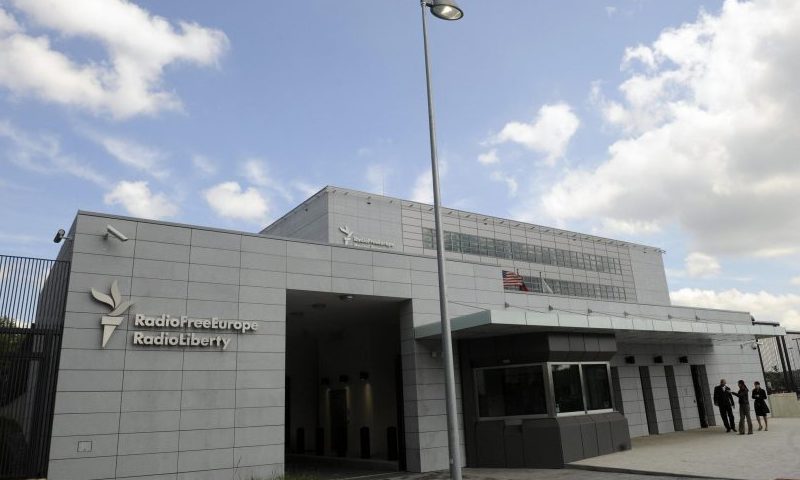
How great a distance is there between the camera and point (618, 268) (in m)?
68.9

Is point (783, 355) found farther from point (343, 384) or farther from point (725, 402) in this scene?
point (343, 384)

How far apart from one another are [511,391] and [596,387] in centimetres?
255

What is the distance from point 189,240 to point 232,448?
4.91 metres

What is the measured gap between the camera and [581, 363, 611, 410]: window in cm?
1609

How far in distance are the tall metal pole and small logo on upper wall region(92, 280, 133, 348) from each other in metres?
6.88

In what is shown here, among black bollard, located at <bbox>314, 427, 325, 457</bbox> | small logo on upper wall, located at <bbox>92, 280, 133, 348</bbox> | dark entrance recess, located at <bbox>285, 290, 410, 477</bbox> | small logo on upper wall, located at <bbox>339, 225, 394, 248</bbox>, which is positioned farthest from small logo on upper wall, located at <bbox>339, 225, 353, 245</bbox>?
small logo on upper wall, located at <bbox>92, 280, 133, 348</bbox>

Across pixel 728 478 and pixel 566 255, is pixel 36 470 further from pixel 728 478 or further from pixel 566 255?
pixel 566 255

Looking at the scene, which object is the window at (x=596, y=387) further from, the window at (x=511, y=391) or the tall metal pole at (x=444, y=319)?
the tall metal pole at (x=444, y=319)

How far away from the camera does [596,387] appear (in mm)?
16375

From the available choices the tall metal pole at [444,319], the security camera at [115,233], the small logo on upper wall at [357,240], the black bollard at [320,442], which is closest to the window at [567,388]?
the tall metal pole at [444,319]

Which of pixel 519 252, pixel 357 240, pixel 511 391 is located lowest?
pixel 511 391

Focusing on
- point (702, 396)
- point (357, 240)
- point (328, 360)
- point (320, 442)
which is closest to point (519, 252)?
point (357, 240)

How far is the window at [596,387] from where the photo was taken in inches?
634

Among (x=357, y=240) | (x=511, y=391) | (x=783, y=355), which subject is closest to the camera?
(x=511, y=391)
